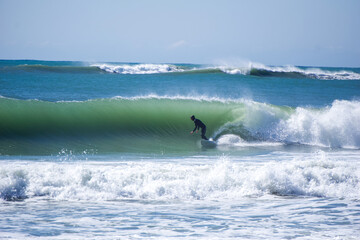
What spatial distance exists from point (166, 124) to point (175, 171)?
6.49m

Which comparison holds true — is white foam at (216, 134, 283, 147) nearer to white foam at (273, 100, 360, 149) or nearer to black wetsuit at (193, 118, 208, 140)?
black wetsuit at (193, 118, 208, 140)

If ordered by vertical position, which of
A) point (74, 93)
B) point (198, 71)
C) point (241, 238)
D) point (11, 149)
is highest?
point (198, 71)

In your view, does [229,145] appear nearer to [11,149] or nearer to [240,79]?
[11,149]

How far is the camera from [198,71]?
40.9m

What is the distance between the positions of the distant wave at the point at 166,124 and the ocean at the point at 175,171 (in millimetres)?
36

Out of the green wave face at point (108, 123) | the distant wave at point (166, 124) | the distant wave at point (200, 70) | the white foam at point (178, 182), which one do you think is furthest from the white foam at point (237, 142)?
the distant wave at point (200, 70)

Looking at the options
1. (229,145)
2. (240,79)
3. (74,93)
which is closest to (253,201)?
(229,145)

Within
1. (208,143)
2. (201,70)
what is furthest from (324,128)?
(201,70)

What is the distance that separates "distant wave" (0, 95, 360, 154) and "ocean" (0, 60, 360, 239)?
36 millimetres

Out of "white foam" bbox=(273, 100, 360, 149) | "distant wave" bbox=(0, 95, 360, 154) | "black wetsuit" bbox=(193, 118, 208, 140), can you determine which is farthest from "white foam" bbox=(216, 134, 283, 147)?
"white foam" bbox=(273, 100, 360, 149)

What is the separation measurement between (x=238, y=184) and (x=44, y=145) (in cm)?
607

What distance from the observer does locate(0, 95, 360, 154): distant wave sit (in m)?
13.3

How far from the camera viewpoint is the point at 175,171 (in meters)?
8.63

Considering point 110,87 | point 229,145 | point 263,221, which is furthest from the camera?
point 110,87
